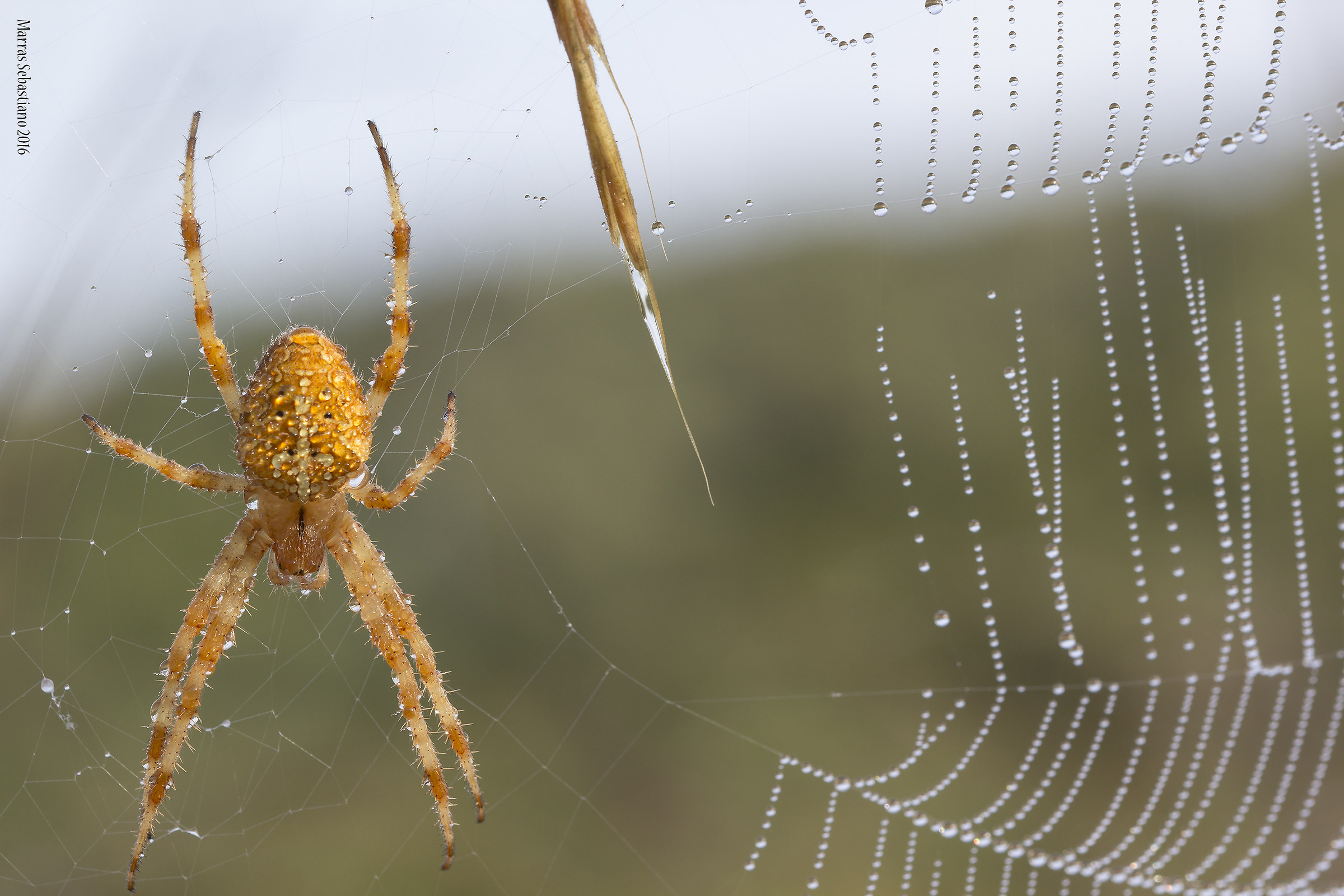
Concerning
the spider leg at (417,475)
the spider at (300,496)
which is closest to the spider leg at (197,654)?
the spider at (300,496)

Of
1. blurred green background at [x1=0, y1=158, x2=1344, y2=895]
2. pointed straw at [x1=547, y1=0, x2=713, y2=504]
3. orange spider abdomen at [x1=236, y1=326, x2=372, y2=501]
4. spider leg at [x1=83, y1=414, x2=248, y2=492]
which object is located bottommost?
blurred green background at [x1=0, y1=158, x2=1344, y2=895]

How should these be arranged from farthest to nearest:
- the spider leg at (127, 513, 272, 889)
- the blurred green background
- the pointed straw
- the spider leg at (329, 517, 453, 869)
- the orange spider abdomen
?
the blurred green background
the spider leg at (329, 517, 453, 869)
the spider leg at (127, 513, 272, 889)
the orange spider abdomen
the pointed straw

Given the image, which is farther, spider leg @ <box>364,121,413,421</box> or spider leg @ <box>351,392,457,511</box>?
spider leg @ <box>351,392,457,511</box>

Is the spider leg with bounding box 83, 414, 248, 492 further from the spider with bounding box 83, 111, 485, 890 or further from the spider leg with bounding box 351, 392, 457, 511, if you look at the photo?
the spider leg with bounding box 351, 392, 457, 511

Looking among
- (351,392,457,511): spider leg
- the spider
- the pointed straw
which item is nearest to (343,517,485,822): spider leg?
the spider

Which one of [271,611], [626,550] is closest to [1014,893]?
[626,550]
